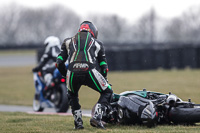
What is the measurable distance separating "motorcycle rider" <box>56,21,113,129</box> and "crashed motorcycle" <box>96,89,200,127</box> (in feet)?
0.74

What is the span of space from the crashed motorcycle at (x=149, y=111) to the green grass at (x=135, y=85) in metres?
5.14

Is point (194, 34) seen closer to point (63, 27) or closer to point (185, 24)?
point (185, 24)

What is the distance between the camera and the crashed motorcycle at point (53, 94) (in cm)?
1007

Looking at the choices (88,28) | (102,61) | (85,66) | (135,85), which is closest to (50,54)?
(88,28)

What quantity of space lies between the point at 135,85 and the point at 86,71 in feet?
35.0

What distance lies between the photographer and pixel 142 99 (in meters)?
6.27

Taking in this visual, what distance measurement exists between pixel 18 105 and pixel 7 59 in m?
25.6

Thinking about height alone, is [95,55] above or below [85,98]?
above

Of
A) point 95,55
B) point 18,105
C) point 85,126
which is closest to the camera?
point 95,55

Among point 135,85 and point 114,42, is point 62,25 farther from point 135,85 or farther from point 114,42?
point 135,85

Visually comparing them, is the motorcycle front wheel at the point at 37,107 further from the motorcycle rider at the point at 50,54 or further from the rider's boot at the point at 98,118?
the rider's boot at the point at 98,118

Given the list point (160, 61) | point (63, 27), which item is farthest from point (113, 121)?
point (63, 27)

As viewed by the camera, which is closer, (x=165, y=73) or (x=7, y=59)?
(x=165, y=73)

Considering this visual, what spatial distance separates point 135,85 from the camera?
16500 millimetres
